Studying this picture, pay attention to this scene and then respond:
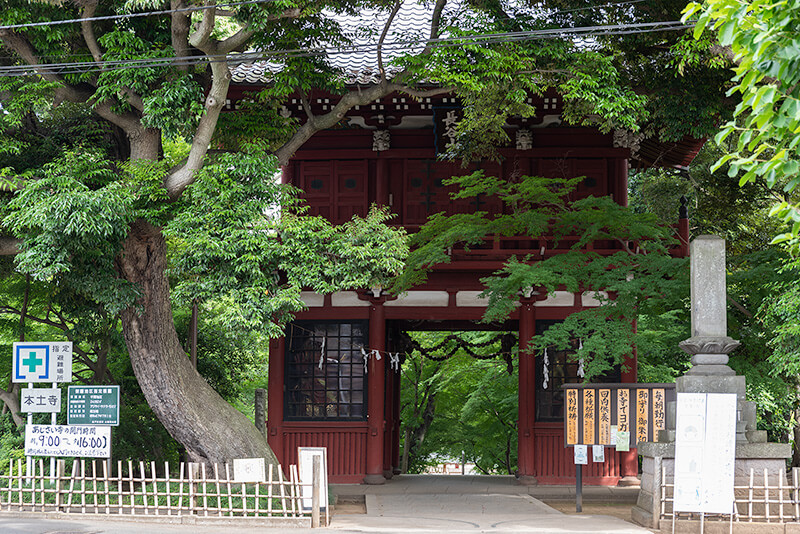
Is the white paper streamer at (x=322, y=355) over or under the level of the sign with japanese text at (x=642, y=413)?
over

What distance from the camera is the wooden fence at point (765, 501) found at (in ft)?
33.8

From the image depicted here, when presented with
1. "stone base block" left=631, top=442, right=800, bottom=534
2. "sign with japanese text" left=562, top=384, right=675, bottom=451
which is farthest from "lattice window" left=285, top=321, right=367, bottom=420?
"stone base block" left=631, top=442, right=800, bottom=534

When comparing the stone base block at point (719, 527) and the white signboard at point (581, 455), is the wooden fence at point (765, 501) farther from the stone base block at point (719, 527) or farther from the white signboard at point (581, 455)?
the white signboard at point (581, 455)

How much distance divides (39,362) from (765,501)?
10.5 m

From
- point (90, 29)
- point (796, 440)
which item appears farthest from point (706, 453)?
point (796, 440)

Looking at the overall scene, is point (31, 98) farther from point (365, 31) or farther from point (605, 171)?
point (605, 171)

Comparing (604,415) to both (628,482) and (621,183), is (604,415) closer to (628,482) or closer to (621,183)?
(628,482)

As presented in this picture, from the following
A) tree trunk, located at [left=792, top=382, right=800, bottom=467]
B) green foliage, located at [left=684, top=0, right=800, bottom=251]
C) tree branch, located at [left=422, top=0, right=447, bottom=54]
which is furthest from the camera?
tree trunk, located at [left=792, top=382, right=800, bottom=467]

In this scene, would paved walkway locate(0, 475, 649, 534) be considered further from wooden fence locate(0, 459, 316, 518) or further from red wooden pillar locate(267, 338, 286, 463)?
red wooden pillar locate(267, 338, 286, 463)

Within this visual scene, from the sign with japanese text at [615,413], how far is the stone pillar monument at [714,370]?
1.89 metres

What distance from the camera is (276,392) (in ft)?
55.1

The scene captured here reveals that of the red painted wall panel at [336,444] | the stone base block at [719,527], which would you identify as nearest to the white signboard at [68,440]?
the red painted wall panel at [336,444]

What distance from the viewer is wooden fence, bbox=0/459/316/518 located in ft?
36.4

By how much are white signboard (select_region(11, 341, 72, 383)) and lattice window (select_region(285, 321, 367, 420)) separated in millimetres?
5478
